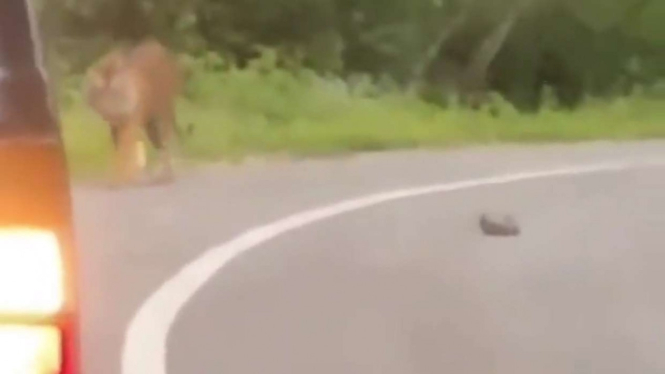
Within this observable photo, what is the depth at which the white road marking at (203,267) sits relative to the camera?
1034mm

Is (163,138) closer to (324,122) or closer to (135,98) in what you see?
(135,98)

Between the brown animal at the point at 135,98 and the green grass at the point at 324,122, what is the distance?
0.04ft

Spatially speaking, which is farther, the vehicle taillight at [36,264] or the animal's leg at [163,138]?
the animal's leg at [163,138]

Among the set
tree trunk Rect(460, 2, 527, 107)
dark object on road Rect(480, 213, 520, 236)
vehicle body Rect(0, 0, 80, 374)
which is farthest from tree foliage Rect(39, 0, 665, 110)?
vehicle body Rect(0, 0, 80, 374)

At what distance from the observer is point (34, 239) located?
0.55 meters

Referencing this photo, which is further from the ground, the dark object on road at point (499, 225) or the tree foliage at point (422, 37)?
the tree foliage at point (422, 37)

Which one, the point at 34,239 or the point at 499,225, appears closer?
the point at 34,239

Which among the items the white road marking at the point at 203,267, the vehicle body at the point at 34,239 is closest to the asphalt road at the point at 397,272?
the white road marking at the point at 203,267

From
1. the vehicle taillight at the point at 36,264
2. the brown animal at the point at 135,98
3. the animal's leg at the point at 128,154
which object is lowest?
the vehicle taillight at the point at 36,264

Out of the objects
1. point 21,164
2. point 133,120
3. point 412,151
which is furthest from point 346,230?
point 21,164

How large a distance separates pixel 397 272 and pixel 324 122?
0.15 m

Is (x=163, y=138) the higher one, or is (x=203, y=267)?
(x=163, y=138)

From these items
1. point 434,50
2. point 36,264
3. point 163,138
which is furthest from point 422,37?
point 36,264

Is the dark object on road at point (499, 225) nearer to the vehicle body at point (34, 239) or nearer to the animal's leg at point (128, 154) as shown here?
the animal's leg at point (128, 154)
